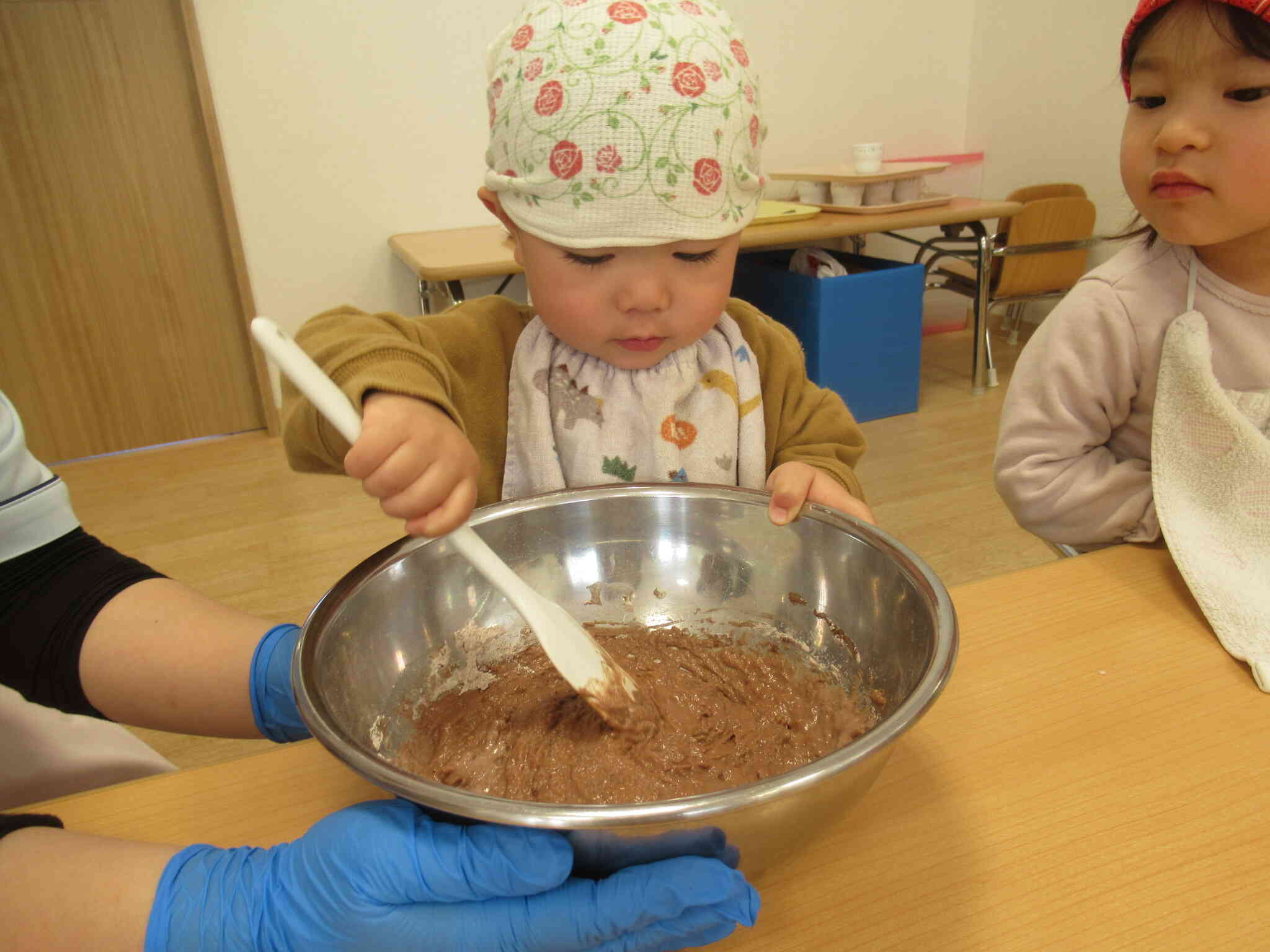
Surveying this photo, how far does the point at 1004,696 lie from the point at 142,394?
9.37ft

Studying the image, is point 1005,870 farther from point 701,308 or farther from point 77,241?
point 77,241

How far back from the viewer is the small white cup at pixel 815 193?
280cm

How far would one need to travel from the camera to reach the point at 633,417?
0.89 metres

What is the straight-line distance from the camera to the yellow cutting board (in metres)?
2.53

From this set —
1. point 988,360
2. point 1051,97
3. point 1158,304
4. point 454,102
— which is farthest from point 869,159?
point 1158,304

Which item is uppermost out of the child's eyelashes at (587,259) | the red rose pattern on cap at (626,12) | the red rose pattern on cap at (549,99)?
the red rose pattern on cap at (626,12)

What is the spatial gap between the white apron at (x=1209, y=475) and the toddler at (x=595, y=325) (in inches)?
11.1

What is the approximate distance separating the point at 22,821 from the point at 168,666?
22 centimetres

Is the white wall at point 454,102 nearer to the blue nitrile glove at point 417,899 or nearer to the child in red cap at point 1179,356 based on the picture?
the child in red cap at point 1179,356

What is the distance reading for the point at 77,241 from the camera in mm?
2547

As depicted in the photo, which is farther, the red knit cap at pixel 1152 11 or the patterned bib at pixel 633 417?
the patterned bib at pixel 633 417

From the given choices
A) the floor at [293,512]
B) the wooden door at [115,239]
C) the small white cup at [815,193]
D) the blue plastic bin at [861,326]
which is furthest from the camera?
the small white cup at [815,193]

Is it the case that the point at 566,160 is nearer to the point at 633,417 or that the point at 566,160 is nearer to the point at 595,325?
the point at 595,325

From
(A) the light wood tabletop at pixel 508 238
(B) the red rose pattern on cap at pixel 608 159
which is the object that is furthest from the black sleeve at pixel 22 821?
(A) the light wood tabletop at pixel 508 238
